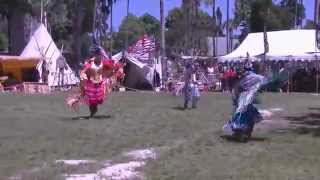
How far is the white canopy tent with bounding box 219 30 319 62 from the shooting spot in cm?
4416

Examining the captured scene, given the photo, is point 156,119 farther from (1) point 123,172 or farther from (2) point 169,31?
(2) point 169,31

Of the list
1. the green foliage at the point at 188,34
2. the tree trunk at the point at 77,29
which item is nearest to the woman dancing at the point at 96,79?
the tree trunk at the point at 77,29

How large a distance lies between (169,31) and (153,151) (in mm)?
96629

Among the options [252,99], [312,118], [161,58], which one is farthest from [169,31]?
[252,99]

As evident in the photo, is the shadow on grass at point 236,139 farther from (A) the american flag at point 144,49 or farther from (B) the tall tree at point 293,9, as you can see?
(B) the tall tree at point 293,9

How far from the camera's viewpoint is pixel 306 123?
67.1 feet

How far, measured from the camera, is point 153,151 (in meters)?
13.5

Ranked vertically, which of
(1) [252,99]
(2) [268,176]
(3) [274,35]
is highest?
(3) [274,35]

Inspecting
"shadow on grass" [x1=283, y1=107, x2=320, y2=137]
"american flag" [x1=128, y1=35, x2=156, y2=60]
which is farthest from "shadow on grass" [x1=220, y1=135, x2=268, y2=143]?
"american flag" [x1=128, y1=35, x2=156, y2=60]

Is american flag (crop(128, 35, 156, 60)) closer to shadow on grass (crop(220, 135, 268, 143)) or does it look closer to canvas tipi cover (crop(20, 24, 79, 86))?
canvas tipi cover (crop(20, 24, 79, 86))

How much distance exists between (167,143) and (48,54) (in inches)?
1376

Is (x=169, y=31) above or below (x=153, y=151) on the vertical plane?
above

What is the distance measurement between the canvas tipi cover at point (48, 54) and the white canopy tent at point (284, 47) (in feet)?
32.0

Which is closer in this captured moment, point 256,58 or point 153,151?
point 153,151
